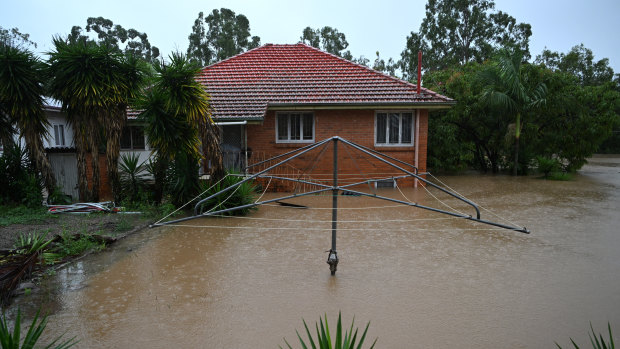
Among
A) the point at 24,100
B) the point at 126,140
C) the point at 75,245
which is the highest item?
the point at 24,100

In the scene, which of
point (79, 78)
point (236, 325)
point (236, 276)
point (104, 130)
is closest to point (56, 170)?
point (104, 130)

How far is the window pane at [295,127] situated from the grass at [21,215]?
23.7 ft

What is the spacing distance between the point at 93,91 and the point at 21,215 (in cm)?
310

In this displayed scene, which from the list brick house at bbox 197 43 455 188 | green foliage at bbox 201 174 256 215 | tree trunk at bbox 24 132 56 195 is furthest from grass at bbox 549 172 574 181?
tree trunk at bbox 24 132 56 195

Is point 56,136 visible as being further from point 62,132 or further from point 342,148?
point 342,148

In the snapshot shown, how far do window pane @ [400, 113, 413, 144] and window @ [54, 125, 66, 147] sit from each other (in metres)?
12.0

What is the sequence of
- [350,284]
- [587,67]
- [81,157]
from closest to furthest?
[350,284] → [81,157] → [587,67]

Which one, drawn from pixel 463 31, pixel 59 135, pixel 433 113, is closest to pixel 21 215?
pixel 59 135

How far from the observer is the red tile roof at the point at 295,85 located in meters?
12.0

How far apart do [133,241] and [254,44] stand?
40898 millimetres

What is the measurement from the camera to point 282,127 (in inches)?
509

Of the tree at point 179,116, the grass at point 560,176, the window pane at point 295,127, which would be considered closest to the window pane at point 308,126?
the window pane at point 295,127

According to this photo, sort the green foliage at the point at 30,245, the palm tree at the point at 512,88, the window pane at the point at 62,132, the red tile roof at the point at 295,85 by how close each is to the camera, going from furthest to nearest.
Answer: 1. the palm tree at the point at 512,88
2. the window pane at the point at 62,132
3. the red tile roof at the point at 295,85
4. the green foliage at the point at 30,245

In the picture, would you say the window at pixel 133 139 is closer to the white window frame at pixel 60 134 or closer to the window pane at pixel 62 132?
the white window frame at pixel 60 134
